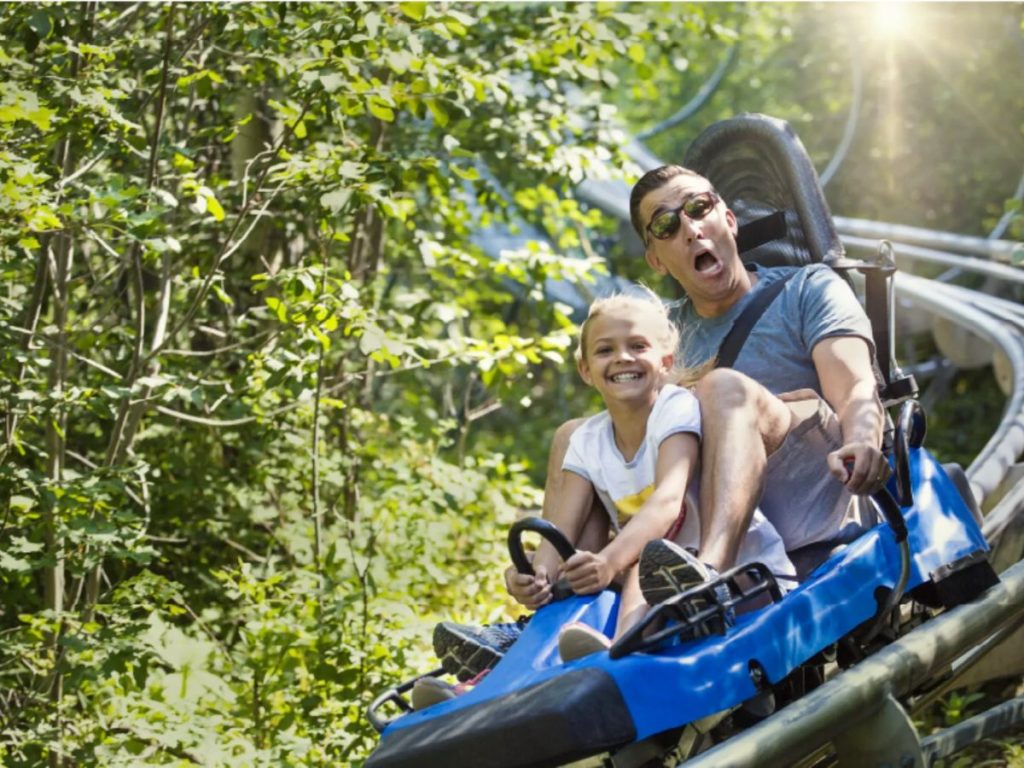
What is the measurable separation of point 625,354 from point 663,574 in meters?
0.62

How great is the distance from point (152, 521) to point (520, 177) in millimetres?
2089

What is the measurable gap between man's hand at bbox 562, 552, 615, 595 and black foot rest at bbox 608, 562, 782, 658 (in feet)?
0.65

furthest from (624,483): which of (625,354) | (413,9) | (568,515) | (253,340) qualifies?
(253,340)

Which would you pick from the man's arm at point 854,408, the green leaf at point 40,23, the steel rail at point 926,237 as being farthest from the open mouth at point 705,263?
the steel rail at point 926,237

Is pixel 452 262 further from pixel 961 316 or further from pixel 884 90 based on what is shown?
pixel 884 90

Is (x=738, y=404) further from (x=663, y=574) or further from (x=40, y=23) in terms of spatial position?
(x=40, y=23)

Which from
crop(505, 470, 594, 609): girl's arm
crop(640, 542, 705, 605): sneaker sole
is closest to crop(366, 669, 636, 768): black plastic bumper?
crop(640, 542, 705, 605): sneaker sole

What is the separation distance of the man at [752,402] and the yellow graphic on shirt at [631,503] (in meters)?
0.16

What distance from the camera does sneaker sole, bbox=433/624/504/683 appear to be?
300 cm

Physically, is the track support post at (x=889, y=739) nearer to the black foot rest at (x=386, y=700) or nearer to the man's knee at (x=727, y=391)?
the man's knee at (x=727, y=391)

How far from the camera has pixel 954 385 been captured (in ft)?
33.9

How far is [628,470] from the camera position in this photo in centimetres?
313

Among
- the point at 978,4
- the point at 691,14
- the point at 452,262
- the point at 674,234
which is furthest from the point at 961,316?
the point at 978,4

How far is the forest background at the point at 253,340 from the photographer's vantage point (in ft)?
13.0
